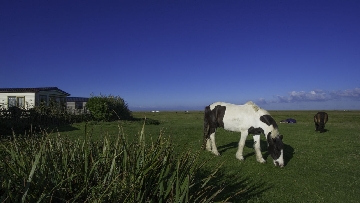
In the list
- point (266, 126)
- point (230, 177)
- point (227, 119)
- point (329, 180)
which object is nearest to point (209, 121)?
point (227, 119)

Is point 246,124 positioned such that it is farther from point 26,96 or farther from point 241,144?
point 26,96

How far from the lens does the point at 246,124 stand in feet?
40.5

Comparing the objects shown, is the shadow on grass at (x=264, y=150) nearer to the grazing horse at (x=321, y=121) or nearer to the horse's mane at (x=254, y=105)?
the horse's mane at (x=254, y=105)

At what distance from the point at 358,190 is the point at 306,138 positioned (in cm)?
1213

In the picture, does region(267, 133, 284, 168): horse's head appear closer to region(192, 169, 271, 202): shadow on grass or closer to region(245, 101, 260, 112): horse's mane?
region(245, 101, 260, 112): horse's mane

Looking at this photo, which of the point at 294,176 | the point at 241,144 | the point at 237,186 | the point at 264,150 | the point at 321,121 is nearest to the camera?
the point at 237,186

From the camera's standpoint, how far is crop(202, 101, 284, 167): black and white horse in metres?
11.5

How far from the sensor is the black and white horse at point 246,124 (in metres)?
11.5

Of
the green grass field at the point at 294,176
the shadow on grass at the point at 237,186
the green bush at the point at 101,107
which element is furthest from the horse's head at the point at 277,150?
the green bush at the point at 101,107

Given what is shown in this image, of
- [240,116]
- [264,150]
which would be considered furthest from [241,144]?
[264,150]

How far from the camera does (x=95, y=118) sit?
34750mm

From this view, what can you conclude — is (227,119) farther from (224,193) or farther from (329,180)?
(224,193)

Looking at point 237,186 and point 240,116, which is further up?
point 240,116

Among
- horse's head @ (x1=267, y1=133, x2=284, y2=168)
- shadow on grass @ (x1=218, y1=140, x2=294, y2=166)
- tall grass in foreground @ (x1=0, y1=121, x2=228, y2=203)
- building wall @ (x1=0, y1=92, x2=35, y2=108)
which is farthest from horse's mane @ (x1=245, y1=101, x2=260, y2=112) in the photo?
building wall @ (x1=0, y1=92, x2=35, y2=108)
